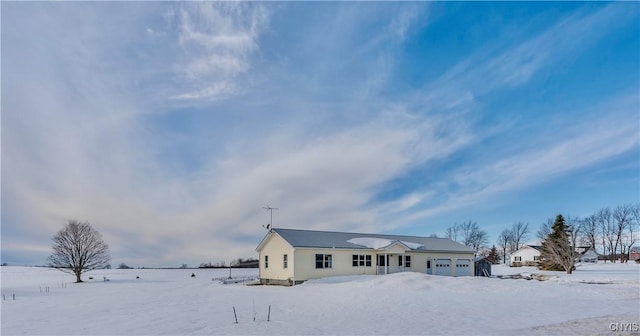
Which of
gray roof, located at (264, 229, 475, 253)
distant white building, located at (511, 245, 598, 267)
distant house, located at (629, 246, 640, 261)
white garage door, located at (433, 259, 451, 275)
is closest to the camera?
gray roof, located at (264, 229, 475, 253)

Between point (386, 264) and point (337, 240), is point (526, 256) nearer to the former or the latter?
point (386, 264)

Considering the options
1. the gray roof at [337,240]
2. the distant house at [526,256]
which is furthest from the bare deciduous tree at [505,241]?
the gray roof at [337,240]

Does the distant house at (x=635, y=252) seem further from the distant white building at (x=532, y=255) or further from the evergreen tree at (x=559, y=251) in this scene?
the evergreen tree at (x=559, y=251)

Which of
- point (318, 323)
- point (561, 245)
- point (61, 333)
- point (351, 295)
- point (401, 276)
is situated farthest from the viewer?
point (561, 245)

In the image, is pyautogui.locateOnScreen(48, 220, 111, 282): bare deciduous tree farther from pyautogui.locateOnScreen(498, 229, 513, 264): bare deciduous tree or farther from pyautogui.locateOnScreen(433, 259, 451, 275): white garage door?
pyautogui.locateOnScreen(498, 229, 513, 264): bare deciduous tree

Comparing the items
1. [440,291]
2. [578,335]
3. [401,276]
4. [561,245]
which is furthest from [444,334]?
[561,245]

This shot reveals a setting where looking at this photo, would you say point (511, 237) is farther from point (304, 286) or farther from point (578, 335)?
point (578, 335)

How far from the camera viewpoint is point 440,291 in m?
24.6

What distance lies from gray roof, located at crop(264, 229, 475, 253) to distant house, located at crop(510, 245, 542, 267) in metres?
36.1

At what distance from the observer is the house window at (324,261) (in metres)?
33.0

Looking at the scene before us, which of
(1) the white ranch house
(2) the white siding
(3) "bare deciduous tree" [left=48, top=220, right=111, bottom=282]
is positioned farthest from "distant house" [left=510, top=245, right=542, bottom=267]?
(3) "bare deciduous tree" [left=48, top=220, right=111, bottom=282]

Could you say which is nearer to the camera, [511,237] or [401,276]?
[401,276]

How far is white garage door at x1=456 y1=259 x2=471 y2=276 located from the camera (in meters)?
41.5

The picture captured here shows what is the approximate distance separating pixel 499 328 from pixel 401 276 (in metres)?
15.4
